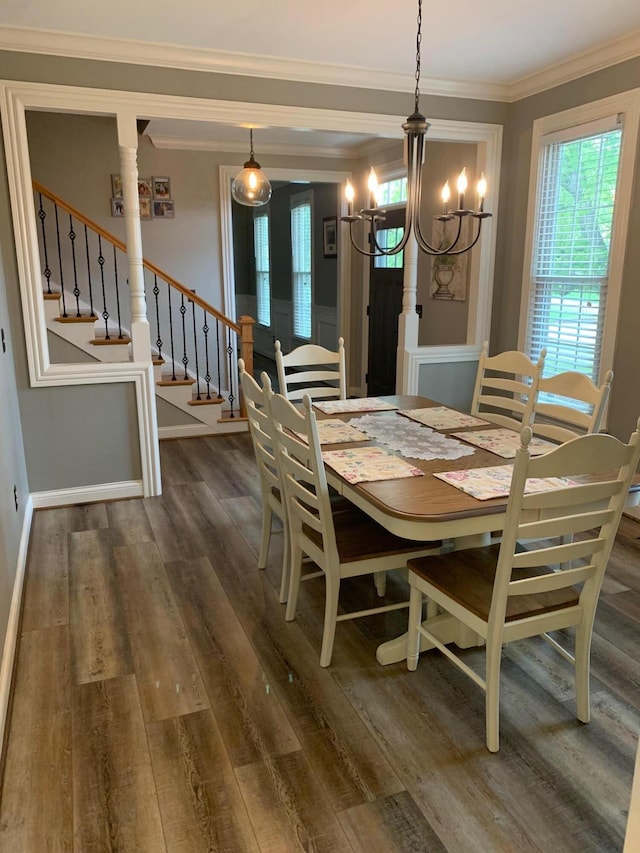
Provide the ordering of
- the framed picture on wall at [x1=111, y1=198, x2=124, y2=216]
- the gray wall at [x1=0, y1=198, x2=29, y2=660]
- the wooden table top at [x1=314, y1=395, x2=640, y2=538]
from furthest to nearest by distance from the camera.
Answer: the framed picture on wall at [x1=111, y1=198, x2=124, y2=216] → the gray wall at [x1=0, y1=198, x2=29, y2=660] → the wooden table top at [x1=314, y1=395, x2=640, y2=538]

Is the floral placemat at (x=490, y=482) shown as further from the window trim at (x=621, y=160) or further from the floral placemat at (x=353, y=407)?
the window trim at (x=621, y=160)

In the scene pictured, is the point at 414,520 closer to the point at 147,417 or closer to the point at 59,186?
the point at 147,417

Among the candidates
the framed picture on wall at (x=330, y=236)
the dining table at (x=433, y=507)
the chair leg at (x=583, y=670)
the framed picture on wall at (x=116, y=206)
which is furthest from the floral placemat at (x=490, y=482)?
the framed picture on wall at (x=330, y=236)

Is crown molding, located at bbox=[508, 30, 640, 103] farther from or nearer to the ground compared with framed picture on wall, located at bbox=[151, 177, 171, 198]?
farther from the ground

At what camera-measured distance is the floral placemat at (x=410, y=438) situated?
2494 millimetres

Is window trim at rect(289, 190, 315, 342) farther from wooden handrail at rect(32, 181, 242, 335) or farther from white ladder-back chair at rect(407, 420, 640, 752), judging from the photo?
white ladder-back chair at rect(407, 420, 640, 752)

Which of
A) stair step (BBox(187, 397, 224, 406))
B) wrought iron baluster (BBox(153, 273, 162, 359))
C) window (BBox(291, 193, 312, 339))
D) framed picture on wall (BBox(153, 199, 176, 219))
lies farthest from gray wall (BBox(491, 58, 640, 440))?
window (BBox(291, 193, 312, 339))

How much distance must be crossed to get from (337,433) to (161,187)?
4354 millimetres

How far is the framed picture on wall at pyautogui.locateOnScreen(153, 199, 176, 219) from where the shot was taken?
20.0 ft

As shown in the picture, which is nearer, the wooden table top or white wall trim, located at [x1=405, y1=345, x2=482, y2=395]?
the wooden table top

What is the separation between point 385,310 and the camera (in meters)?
6.39

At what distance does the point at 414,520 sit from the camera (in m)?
1.86

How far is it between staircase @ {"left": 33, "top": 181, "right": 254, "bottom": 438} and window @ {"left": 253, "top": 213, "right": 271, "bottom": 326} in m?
3.56

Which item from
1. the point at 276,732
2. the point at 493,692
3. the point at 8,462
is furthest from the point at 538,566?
the point at 8,462
